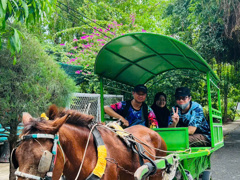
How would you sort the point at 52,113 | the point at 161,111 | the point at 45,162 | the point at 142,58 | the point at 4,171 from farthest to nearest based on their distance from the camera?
the point at 4,171 → the point at 161,111 → the point at 142,58 → the point at 52,113 → the point at 45,162

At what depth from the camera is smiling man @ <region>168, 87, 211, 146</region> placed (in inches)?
174

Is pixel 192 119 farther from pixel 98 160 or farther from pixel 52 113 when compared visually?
pixel 52 113

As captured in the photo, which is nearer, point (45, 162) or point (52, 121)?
point (45, 162)

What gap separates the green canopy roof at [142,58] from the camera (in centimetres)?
420

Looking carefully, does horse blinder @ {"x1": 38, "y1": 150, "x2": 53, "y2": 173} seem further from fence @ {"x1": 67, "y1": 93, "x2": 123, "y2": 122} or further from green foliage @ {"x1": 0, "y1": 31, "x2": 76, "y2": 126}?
fence @ {"x1": 67, "y1": 93, "x2": 123, "y2": 122}

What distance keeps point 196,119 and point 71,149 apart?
2.74 meters

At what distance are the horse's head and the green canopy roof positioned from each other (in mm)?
2384

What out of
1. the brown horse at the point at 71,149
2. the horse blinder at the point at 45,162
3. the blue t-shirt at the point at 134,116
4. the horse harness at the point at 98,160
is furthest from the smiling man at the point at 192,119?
the horse blinder at the point at 45,162

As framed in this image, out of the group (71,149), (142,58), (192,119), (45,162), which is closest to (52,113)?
(71,149)

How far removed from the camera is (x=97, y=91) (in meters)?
9.81

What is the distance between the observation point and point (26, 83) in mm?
4309

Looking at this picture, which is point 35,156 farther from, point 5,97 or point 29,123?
point 5,97

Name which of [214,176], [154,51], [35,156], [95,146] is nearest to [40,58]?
[154,51]

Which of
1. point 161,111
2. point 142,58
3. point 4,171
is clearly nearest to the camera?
point 142,58
